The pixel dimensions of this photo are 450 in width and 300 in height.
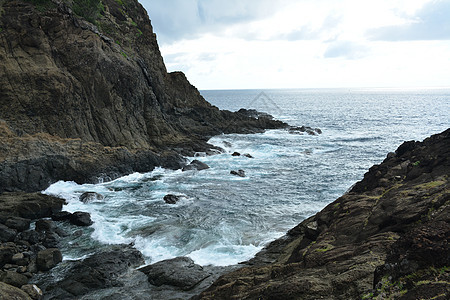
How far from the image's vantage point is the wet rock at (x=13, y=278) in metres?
14.4

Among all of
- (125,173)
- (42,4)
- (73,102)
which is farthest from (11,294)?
(42,4)

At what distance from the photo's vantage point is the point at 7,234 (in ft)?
62.4

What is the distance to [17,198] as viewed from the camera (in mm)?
23219

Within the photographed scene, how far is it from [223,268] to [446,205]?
1038cm

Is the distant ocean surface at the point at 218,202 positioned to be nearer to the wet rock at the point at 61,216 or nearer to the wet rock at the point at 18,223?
the wet rock at the point at 61,216

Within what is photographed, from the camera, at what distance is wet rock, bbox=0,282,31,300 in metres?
12.1

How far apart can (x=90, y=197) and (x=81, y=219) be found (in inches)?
204

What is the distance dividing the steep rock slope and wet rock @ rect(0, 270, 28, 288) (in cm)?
964

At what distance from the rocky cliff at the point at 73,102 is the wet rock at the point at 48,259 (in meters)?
11.6

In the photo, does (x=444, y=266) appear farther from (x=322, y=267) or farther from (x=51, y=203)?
(x=51, y=203)

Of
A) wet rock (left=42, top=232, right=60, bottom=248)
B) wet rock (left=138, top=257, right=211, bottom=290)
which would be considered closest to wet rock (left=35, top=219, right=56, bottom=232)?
wet rock (left=42, top=232, right=60, bottom=248)

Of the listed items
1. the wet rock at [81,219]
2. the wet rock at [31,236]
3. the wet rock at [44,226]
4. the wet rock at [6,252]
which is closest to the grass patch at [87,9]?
the wet rock at [81,219]

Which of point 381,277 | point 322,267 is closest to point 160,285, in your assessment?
point 322,267

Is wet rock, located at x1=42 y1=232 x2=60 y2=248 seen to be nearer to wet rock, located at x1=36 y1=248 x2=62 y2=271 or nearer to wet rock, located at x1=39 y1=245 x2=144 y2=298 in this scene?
wet rock, located at x1=36 y1=248 x2=62 y2=271
